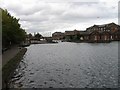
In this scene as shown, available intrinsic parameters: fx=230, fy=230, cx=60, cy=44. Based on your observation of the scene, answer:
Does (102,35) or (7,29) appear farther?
(102,35)

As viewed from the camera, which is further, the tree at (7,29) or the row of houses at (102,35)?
the row of houses at (102,35)

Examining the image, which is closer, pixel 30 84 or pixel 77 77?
pixel 30 84

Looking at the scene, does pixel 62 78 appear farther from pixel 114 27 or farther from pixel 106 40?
pixel 114 27

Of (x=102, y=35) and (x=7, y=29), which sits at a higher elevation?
(x=102, y=35)

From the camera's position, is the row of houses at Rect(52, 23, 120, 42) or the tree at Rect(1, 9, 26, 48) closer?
the tree at Rect(1, 9, 26, 48)

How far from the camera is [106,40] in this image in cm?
15475

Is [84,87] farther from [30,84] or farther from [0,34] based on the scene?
[0,34]

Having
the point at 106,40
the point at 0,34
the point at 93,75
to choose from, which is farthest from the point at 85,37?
the point at 93,75

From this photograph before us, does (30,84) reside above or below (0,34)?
below

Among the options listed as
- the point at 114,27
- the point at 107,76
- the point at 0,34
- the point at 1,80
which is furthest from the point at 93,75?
the point at 114,27

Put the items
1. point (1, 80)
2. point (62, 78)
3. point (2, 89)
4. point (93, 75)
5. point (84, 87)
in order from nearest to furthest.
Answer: point (2, 89) → point (1, 80) → point (84, 87) → point (62, 78) → point (93, 75)

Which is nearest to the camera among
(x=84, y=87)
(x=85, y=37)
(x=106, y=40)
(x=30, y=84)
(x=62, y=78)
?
(x=84, y=87)

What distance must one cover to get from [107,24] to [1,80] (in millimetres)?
171250

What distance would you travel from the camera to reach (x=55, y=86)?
1988cm
